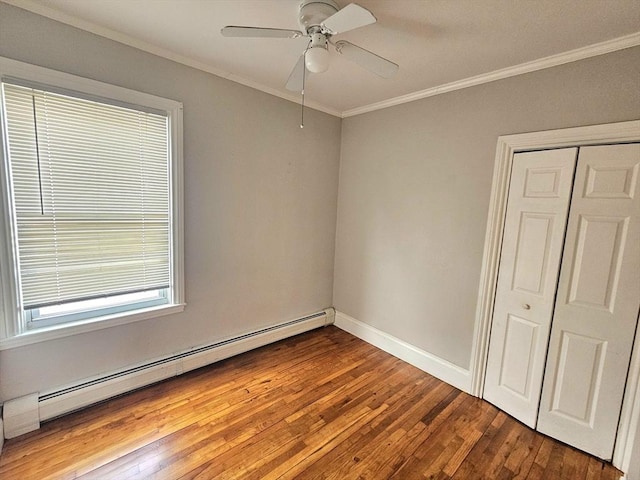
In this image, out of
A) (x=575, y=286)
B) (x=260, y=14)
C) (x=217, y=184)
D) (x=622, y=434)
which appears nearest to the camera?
(x=260, y=14)

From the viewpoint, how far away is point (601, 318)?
1.74m

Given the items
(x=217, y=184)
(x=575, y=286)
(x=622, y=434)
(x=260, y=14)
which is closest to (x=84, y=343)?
(x=217, y=184)

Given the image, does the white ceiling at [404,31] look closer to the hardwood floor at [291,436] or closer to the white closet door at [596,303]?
the white closet door at [596,303]

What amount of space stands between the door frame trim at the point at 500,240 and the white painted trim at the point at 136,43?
2.03 meters

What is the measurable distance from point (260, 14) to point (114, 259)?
1.91 meters

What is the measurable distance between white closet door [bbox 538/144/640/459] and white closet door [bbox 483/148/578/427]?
7 centimetres

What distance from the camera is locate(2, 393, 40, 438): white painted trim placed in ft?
5.57

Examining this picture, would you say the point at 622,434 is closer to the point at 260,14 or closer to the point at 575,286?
the point at 575,286

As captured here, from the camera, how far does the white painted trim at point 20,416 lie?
5.57ft

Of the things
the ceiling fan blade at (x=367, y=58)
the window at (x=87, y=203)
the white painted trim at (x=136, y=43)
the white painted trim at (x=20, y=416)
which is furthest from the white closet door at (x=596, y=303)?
the white painted trim at (x=20, y=416)

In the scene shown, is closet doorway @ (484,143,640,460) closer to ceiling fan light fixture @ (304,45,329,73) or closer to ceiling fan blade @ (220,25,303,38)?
ceiling fan light fixture @ (304,45,329,73)

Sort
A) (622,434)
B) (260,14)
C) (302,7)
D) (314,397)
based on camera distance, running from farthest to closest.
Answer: (314,397)
(622,434)
(260,14)
(302,7)

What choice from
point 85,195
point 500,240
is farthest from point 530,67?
point 85,195

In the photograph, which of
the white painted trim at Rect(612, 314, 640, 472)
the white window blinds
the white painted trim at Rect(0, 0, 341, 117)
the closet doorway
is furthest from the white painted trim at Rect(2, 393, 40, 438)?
the white painted trim at Rect(612, 314, 640, 472)
